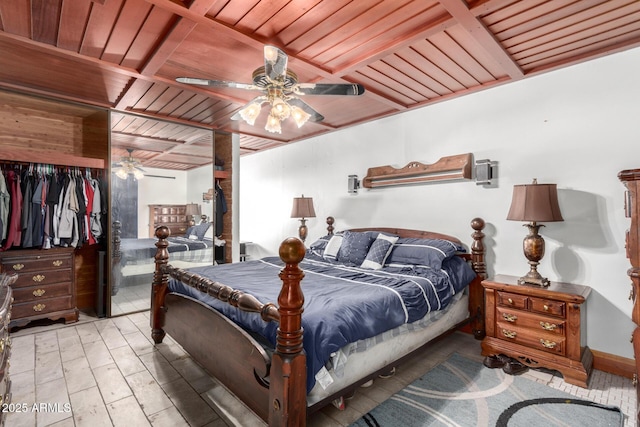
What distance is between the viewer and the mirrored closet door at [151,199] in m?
3.86

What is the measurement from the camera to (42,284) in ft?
11.0

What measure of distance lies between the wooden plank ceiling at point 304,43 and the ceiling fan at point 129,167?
28.8 inches

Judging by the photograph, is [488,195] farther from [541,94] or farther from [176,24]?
[176,24]

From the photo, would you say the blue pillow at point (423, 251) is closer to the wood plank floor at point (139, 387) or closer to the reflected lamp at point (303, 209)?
the wood plank floor at point (139, 387)

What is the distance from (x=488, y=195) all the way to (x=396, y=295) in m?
1.67

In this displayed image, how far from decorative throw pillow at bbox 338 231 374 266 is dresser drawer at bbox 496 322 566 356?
1.40 meters

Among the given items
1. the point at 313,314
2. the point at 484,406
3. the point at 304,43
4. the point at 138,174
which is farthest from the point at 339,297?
the point at 138,174

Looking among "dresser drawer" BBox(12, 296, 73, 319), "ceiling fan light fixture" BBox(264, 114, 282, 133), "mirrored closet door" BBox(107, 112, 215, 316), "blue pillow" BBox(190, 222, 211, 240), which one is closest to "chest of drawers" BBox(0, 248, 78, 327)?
"dresser drawer" BBox(12, 296, 73, 319)

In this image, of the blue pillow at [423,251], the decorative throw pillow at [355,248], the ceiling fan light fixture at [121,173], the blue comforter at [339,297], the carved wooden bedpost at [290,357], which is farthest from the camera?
the ceiling fan light fixture at [121,173]

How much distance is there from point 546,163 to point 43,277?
5.16 metres

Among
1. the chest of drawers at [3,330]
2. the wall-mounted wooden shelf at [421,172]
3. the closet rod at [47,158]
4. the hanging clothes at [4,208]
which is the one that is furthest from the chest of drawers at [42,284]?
the wall-mounted wooden shelf at [421,172]

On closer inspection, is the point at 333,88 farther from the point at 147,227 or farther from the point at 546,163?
the point at 147,227

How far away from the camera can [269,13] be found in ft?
6.57

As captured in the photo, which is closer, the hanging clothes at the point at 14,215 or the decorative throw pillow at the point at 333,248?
the hanging clothes at the point at 14,215
